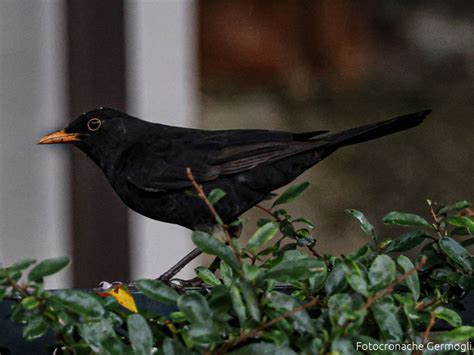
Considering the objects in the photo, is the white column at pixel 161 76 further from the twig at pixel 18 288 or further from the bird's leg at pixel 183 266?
the twig at pixel 18 288

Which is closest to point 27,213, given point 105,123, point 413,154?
point 413,154

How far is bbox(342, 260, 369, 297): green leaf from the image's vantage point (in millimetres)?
1666

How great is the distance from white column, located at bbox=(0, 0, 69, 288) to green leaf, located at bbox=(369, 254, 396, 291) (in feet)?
11.8

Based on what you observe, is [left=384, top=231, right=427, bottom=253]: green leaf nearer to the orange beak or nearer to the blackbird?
the blackbird

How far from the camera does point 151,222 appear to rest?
514cm

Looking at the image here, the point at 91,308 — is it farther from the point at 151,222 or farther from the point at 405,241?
the point at 151,222

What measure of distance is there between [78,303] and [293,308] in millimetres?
324

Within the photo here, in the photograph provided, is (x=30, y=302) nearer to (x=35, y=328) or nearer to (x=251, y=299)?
(x=35, y=328)

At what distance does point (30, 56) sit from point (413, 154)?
1919 mm

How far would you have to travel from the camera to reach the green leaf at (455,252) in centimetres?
198

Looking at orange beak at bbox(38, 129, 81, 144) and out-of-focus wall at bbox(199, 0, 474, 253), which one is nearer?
orange beak at bbox(38, 129, 81, 144)

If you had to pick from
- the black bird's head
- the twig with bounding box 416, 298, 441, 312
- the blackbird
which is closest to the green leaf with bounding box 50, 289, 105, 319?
the twig with bounding box 416, 298, 441, 312

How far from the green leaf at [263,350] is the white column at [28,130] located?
362cm

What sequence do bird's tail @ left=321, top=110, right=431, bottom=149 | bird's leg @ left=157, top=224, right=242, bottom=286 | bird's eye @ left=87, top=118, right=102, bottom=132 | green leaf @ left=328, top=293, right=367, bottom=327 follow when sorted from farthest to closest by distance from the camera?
bird's eye @ left=87, top=118, right=102, bottom=132 < bird's tail @ left=321, top=110, right=431, bottom=149 < bird's leg @ left=157, top=224, right=242, bottom=286 < green leaf @ left=328, top=293, right=367, bottom=327
